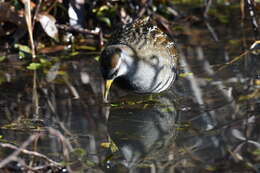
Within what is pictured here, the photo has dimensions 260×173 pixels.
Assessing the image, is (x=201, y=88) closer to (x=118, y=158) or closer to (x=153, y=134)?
(x=153, y=134)

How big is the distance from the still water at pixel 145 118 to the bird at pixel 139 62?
0.23m

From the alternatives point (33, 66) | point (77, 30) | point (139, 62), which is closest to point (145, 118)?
point (139, 62)

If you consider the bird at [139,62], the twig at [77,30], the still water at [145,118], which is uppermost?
the twig at [77,30]

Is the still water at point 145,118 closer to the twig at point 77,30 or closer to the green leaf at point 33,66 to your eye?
the green leaf at point 33,66

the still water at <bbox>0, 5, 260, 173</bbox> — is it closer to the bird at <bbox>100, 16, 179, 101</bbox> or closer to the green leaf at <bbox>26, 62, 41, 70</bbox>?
the green leaf at <bbox>26, 62, 41, 70</bbox>

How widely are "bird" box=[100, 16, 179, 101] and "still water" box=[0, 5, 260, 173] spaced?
0.23m

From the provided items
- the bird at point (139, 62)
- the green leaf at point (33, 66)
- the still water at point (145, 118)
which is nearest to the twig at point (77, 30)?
the still water at point (145, 118)

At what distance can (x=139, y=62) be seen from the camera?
4719 mm

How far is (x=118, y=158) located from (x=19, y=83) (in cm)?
201

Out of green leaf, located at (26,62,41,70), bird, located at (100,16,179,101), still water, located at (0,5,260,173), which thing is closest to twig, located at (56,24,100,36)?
still water, located at (0,5,260,173)

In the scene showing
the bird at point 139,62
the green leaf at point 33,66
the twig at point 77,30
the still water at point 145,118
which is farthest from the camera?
the twig at point 77,30

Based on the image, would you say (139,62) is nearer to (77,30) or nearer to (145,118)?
(145,118)

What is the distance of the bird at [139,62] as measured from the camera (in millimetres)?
4414

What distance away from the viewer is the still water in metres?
3.70
